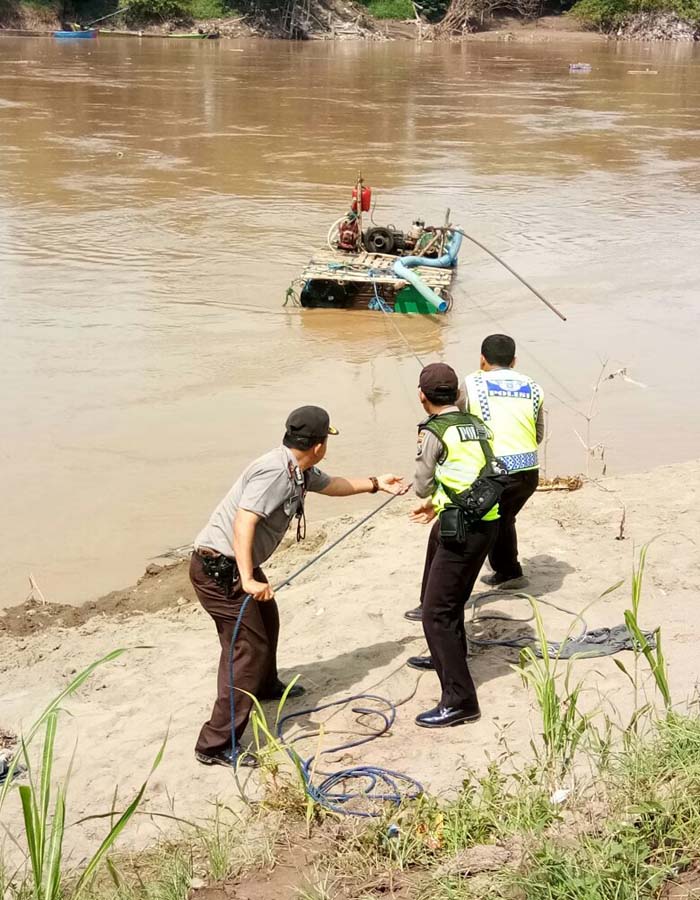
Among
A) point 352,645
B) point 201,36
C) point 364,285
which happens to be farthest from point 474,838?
point 201,36

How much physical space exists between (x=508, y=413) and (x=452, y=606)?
1.05 m

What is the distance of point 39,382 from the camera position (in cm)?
1063

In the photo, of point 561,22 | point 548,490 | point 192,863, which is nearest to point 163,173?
point 548,490

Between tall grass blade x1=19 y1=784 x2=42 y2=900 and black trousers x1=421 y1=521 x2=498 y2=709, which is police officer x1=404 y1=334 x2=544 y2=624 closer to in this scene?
black trousers x1=421 y1=521 x2=498 y2=709

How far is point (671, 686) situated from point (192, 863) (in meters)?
2.05

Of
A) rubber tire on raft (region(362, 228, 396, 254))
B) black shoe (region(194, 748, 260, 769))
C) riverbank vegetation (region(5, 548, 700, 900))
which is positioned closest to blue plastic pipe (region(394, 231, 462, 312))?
rubber tire on raft (region(362, 228, 396, 254))

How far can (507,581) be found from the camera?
562cm

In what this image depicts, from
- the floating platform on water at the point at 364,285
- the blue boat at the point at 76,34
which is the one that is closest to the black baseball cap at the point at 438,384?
the floating platform on water at the point at 364,285

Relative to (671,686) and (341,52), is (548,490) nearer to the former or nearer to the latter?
(671,686)

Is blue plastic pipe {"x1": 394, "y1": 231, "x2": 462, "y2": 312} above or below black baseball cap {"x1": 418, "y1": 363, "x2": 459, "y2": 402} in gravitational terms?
below

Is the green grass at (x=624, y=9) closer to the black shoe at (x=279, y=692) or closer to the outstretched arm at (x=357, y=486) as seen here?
the outstretched arm at (x=357, y=486)

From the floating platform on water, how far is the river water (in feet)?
0.99

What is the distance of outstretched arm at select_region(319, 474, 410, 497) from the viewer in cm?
445

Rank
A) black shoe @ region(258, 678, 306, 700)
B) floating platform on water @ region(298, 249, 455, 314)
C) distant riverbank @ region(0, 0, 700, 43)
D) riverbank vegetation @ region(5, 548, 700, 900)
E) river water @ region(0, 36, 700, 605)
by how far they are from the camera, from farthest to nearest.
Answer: distant riverbank @ region(0, 0, 700, 43)
floating platform on water @ region(298, 249, 455, 314)
river water @ region(0, 36, 700, 605)
black shoe @ region(258, 678, 306, 700)
riverbank vegetation @ region(5, 548, 700, 900)
